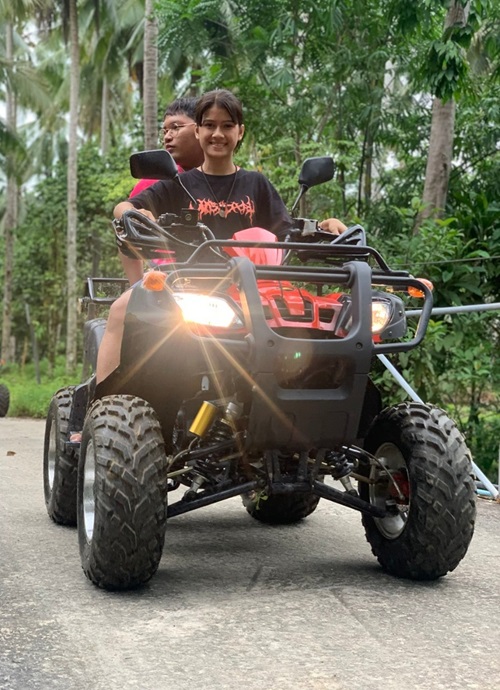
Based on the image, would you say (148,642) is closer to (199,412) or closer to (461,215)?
(199,412)

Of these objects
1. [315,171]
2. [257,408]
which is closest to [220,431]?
[257,408]

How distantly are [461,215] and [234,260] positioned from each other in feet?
19.5

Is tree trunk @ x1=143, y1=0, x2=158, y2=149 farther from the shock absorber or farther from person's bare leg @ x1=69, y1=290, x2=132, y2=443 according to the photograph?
the shock absorber

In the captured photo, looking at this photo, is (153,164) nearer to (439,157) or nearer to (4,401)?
(439,157)

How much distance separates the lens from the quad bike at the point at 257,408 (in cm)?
369

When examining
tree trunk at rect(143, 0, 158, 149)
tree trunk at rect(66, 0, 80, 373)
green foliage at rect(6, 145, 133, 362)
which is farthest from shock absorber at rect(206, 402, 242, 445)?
tree trunk at rect(66, 0, 80, 373)

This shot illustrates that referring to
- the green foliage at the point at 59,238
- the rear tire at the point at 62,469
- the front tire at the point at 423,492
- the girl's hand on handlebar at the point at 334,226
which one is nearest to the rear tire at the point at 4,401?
the rear tire at the point at 62,469

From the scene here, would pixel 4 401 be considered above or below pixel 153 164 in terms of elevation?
below

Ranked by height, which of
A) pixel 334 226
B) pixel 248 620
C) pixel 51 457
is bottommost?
pixel 248 620

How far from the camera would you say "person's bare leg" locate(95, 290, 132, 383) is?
14.0ft

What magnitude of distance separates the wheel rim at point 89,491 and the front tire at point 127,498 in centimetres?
20

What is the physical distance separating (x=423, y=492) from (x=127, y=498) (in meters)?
1.14

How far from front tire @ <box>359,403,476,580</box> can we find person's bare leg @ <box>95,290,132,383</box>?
115 cm

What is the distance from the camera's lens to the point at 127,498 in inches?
147
